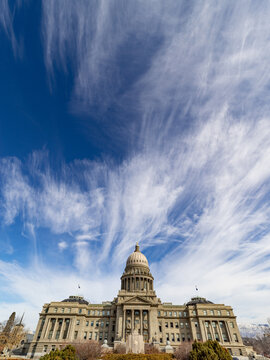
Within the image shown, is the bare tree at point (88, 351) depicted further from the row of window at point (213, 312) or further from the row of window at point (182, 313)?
the row of window at point (213, 312)

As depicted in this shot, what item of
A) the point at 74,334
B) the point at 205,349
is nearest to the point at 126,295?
the point at 74,334

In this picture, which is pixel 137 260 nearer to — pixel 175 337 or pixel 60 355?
pixel 175 337

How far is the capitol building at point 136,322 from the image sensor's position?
60344 millimetres

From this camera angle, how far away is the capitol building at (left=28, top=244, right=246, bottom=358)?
6034cm

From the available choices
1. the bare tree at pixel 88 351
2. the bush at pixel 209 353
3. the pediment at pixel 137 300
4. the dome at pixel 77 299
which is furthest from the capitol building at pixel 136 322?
the bush at pixel 209 353

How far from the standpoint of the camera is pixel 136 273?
79.4 meters

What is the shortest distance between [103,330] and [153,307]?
17.8m

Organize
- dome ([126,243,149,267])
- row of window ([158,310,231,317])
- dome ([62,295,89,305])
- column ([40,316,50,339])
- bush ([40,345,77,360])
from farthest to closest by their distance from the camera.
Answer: dome ([126,243,149,267]) < dome ([62,295,89,305]) < row of window ([158,310,231,317]) < column ([40,316,50,339]) < bush ([40,345,77,360])

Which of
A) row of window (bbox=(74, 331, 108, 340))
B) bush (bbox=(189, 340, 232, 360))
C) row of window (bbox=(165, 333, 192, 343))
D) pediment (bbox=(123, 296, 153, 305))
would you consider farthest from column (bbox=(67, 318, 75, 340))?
bush (bbox=(189, 340, 232, 360))

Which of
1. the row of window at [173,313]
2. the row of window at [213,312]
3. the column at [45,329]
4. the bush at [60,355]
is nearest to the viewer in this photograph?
the bush at [60,355]

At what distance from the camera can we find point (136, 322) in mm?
61719

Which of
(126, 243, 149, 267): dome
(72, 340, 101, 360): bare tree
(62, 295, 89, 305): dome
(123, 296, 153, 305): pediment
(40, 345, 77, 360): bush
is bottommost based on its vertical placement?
(40, 345, 77, 360): bush

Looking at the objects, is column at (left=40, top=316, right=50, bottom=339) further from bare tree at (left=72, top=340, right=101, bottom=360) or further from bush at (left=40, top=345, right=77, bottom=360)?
bush at (left=40, top=345, right=77, bottom=360)

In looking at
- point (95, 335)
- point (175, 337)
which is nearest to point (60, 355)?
point (95, 335)
